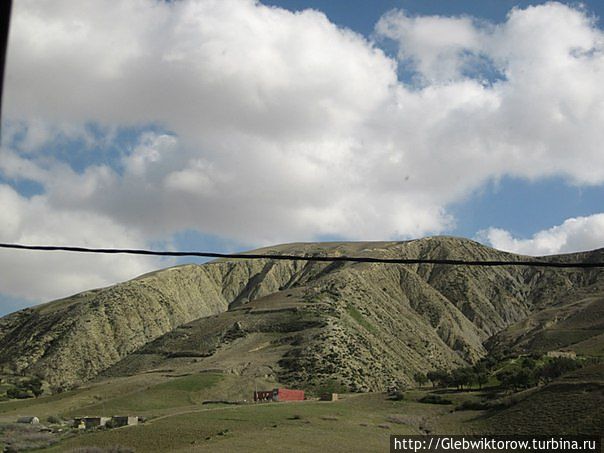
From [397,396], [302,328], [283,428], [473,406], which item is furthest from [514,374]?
[302,328]

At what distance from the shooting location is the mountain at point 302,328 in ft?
379

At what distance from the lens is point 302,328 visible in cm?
12731

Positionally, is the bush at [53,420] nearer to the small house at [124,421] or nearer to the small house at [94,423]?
the small house at [94,423]

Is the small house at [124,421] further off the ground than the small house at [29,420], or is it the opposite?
the small house at [124,421]

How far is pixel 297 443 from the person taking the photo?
46.0 m

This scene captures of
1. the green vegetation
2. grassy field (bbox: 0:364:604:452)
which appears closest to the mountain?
the green vegetation

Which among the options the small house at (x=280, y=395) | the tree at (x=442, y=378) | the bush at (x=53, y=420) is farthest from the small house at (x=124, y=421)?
the tree at (x=442, y=378)

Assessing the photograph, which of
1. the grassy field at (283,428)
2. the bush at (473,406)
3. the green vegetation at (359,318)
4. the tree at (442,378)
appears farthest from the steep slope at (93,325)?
the bush at (473,406)

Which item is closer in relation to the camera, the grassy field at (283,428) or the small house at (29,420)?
the grassy field at (283,428)

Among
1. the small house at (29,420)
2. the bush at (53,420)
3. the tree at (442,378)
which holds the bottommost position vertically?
the bush at (53,420)

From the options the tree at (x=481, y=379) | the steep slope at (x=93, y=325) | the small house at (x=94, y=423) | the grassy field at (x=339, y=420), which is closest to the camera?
the grassy field at (x=339, y=420)

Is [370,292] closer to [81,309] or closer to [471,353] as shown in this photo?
[471,353]

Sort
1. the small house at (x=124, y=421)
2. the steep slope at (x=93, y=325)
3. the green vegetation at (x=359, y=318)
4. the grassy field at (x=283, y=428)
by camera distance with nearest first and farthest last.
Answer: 1. the grassy field at (x=283, y=428)
2. the small house at (x=124, y=421)
3. the green vegetation at (x=359, y=318)
4. the steep slope at (x=93, y=325)

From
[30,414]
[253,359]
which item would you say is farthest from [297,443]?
[253,359]
